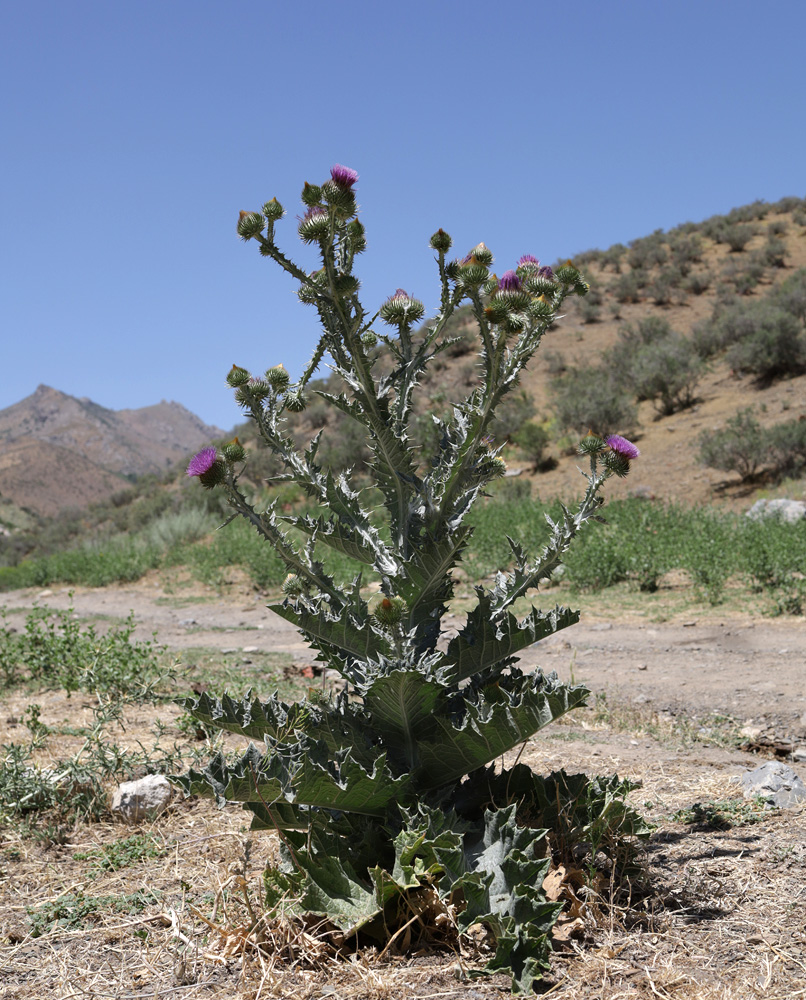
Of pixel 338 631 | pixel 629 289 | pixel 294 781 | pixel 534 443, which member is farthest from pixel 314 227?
pixel 629 289

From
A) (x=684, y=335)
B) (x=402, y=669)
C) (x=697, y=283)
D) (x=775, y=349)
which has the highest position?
(x=697, y=283)

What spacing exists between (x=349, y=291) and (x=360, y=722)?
53.7 inches

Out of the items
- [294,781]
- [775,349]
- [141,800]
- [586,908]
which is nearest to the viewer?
[294,781]

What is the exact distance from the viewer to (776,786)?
3.06m

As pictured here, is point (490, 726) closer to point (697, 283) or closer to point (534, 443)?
point (534, 443)

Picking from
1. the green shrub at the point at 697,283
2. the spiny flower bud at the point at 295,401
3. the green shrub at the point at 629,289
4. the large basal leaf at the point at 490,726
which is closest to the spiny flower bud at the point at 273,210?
the spiny flower bud at the point at 295,401

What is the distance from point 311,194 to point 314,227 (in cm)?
14

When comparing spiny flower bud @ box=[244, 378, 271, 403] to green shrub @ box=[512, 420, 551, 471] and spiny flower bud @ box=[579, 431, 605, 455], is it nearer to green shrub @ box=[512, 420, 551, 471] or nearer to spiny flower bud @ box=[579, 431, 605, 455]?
spiny flower bud @ box=[579, 431, 605, 455]

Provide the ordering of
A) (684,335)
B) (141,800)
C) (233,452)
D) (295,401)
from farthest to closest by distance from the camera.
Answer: (684,335) < (141,800) < (295,401) < (233,452)

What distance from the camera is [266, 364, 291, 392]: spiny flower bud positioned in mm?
2696

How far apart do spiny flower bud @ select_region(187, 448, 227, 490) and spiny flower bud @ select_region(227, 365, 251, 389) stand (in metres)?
0.25

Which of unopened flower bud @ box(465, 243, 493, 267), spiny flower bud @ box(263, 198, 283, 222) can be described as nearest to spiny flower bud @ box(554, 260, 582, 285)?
unopened flower bud @ box(465, 243, 493, 267)

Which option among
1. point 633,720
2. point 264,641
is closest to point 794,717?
point 633,720

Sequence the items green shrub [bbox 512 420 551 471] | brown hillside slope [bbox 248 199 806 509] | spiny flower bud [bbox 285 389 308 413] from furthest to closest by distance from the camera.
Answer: green shrub [bbox 512 420 551 471] → brown hillside slope [bbox 248 199 806 509] → spiny flower bud [bbox 285 389 308 413]
